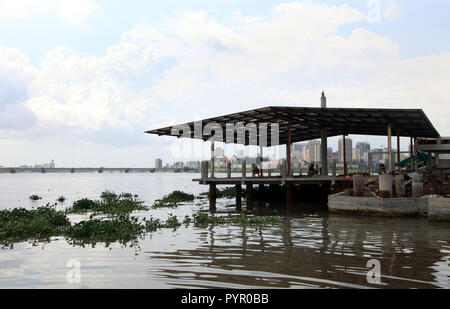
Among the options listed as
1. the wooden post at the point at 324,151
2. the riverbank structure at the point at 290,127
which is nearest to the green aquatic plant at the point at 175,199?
the riverbank structure at the point at 290,127

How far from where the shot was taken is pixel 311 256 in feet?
32.2

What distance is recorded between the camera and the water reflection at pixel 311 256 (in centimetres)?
765

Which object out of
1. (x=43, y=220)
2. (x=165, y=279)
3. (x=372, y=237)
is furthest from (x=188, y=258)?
(x=43, y=220)

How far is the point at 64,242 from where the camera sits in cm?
1236

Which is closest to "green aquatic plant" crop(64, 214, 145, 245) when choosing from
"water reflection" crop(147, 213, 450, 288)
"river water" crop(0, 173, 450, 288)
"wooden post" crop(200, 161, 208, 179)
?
"river water" crop(0, 173, 450, 288)

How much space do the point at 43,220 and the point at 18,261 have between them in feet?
20.4

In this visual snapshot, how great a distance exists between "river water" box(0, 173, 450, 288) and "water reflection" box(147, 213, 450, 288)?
0.02 meters

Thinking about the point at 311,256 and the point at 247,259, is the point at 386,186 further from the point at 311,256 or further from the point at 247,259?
the point at 247,259

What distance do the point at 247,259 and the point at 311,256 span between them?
1.79 meters

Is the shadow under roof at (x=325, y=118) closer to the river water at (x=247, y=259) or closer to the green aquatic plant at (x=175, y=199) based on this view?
the green aquatic plant at (x=175, y=199)

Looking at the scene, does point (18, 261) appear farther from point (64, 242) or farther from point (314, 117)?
point (314, 117)

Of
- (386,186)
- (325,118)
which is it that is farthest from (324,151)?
(386,186)
